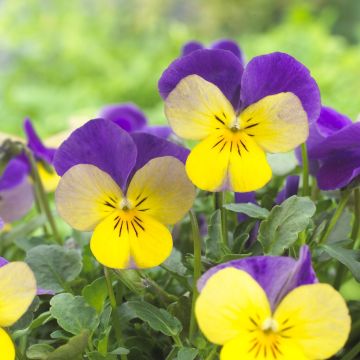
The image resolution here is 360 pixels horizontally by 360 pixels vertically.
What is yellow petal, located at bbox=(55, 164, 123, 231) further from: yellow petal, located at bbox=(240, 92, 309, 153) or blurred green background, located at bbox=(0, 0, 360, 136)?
blurred green background, located at bbox=(0, 0, 360, 136)

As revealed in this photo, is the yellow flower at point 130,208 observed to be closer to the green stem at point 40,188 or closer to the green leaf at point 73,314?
the green leaf at point 73,314

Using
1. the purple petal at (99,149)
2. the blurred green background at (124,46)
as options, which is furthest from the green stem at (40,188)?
the blurred green background at (124,46)

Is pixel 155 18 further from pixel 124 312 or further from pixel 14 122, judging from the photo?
pixel 124 312

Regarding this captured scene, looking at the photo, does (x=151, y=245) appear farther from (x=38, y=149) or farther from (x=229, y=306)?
(x=38, y=149)

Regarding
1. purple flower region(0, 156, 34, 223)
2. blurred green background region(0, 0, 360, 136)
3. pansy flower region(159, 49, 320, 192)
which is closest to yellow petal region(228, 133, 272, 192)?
pansy flower region(159, 49, 320, 192)

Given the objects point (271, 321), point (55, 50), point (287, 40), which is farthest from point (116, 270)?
point (55, 50)
